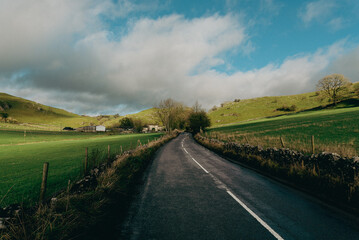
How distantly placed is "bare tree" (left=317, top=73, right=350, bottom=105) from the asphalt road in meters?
75.3

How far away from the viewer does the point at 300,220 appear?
4492 millimetres

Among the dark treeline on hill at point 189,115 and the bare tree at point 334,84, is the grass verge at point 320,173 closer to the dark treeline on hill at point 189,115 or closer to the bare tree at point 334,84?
the dark treeline on hill at point 189,115

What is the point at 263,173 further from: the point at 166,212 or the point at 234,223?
the point at 166,212

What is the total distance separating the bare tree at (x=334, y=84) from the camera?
58322 millimetres

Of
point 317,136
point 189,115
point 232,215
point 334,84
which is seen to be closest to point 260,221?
point 232,215

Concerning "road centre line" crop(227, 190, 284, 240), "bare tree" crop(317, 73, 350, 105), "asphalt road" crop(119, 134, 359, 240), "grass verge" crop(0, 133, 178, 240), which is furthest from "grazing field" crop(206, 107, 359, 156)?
"bare tree" crop(317, 73, 350, 105)

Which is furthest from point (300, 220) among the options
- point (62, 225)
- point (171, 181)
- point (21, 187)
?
point (21, 187)

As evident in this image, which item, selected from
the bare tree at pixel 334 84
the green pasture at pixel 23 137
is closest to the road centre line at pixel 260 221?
the green pasture at pixel 23 137

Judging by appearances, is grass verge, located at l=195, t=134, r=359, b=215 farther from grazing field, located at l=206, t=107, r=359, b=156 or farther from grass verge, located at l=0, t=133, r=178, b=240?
grass verge, located at l=0, t=133, r=178, b=240

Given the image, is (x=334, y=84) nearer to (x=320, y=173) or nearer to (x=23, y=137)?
(x=320, y=173)

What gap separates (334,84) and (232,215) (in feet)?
264

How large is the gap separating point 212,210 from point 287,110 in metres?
92.7

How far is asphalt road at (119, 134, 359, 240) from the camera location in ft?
12.9

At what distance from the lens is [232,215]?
15.7 feet
